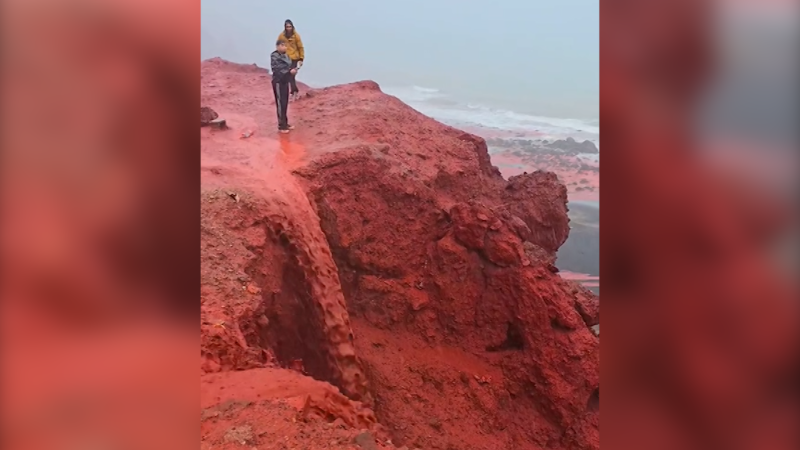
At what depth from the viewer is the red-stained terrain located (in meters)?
4.18

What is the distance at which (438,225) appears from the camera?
5586 mm

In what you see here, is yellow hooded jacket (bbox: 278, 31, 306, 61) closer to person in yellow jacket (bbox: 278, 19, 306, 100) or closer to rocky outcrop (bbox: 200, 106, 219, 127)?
person in yellow jacket (bbox: 278, 19, 306, 100)

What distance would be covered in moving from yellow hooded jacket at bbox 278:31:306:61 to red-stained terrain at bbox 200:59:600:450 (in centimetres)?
92

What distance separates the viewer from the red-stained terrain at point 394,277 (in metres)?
4.18
